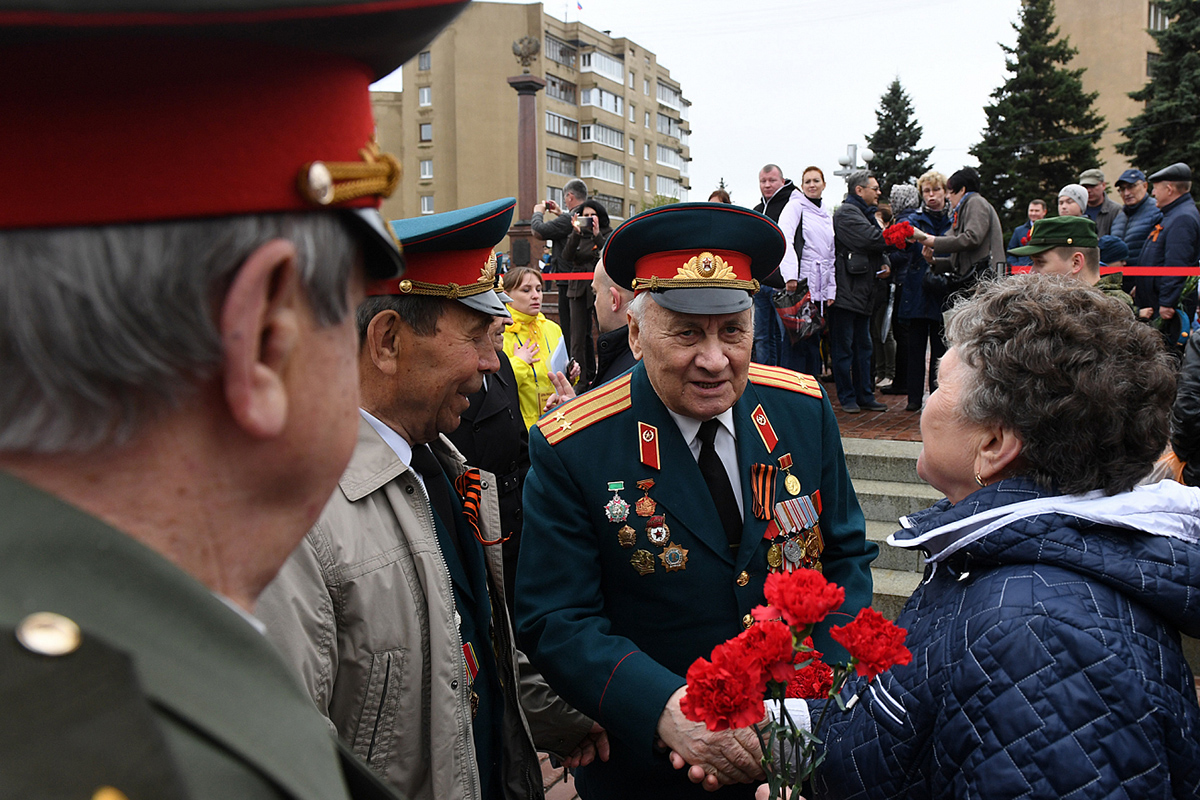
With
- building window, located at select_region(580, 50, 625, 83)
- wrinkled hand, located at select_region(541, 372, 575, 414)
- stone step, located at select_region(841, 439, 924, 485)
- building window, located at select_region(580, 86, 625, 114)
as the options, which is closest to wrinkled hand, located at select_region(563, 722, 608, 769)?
wrinkled hand, located at select_region(541, 372, 575, 414)

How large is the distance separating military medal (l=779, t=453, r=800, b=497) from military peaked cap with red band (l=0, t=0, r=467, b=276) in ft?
6.67

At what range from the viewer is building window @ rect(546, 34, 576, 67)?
6397cm

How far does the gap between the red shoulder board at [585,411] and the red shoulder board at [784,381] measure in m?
0.45

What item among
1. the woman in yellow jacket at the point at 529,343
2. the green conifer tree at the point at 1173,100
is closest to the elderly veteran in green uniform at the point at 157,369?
the woman in yellow jacket at the point at 529,343

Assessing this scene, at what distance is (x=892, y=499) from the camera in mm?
6469

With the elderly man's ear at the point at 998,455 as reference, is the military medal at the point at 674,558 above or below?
below

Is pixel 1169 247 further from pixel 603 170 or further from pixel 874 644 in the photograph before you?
pixel 603 170

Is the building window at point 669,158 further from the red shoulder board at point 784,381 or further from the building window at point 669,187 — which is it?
the red shoulder board at point 784,381

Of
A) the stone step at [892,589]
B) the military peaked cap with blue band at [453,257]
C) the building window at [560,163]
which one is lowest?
the stone step at [892,589]

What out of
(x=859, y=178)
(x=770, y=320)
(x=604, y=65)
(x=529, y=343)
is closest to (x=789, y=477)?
(x=529, y=343)

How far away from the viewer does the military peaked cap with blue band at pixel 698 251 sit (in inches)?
109

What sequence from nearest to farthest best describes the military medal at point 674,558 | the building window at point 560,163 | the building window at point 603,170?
the military medal at point 674,558 < the building window at point 560,163 < the building window at point 603,170

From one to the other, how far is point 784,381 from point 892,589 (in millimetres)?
3065

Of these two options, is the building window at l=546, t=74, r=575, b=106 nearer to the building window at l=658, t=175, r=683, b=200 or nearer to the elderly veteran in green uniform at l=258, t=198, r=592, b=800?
the building window at l=658, t=175, r=683, b=200
